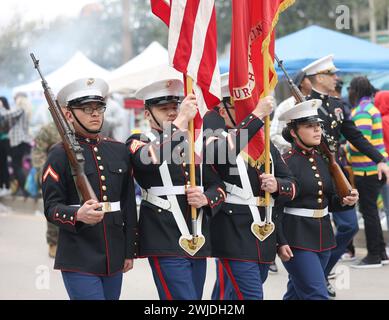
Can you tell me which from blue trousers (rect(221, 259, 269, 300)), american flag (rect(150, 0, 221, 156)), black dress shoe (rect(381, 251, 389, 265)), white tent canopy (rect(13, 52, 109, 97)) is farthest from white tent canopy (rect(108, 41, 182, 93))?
blue trousers (rect(221, 259, 269, 300))

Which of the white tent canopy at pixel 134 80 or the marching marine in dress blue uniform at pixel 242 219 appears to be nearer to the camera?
the marching marine in dress blue uniform at pixel 242 219

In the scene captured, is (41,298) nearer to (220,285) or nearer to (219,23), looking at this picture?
(220,285)

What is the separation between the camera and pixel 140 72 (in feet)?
45.4

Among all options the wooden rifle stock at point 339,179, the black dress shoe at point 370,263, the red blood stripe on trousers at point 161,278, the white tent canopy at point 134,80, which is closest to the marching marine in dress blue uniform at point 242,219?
the red blood stripe on trousers at point 161,278

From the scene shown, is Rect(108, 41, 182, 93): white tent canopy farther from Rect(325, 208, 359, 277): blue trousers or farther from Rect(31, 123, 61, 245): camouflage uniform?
Rect(325, 208, 359, 277): blue trousers

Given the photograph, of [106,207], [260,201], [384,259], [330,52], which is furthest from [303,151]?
[330,52]

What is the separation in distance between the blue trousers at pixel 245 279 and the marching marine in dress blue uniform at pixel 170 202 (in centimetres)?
24

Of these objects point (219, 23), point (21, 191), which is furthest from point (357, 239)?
point (219, 23)

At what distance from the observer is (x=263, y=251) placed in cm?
482

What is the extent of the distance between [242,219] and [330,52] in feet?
20.7

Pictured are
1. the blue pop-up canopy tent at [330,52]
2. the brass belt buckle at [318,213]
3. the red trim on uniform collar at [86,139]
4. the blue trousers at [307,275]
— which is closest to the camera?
the red trim on uniform collar at [86,139]

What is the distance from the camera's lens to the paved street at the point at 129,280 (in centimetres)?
704

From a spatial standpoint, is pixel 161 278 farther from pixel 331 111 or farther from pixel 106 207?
pixel 331 111

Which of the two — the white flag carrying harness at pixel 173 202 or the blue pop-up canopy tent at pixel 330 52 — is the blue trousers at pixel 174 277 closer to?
the white flag carrying harness at pixel 173 202
